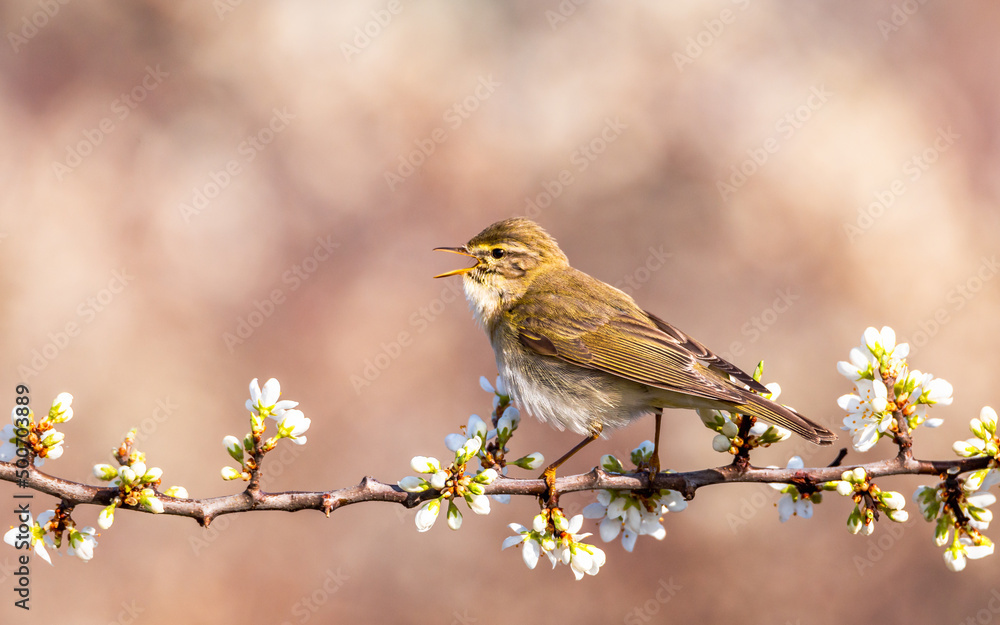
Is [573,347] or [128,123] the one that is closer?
[573,347]

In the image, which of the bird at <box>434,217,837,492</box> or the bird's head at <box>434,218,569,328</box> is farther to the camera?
the bird's head at <box>434,218,569,328</box>

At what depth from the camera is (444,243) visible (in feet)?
28.9

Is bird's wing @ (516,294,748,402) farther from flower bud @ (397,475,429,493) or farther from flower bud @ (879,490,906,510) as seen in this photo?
flower bud @ (397,475,429,493)

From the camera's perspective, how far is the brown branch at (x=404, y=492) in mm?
2891

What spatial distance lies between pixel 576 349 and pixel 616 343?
24 centimetres

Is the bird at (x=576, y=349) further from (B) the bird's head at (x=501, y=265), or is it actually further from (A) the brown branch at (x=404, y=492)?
(A) the brown branch at (x=404, y=492)

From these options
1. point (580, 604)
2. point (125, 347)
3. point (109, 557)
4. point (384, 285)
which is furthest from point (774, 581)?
point (125, 347)

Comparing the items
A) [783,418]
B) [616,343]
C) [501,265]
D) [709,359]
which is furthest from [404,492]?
[501,265]

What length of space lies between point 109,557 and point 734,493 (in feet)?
18.9

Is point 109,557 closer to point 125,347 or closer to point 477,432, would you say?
point 125,347

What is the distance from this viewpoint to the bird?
415 centimetres

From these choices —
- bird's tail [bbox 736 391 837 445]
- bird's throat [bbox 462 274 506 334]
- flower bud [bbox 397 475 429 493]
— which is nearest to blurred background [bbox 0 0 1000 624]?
bird's throat [bbox 462 274 506 334]

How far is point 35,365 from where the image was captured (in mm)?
7805

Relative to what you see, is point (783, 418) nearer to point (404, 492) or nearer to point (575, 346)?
point (575, 346)
